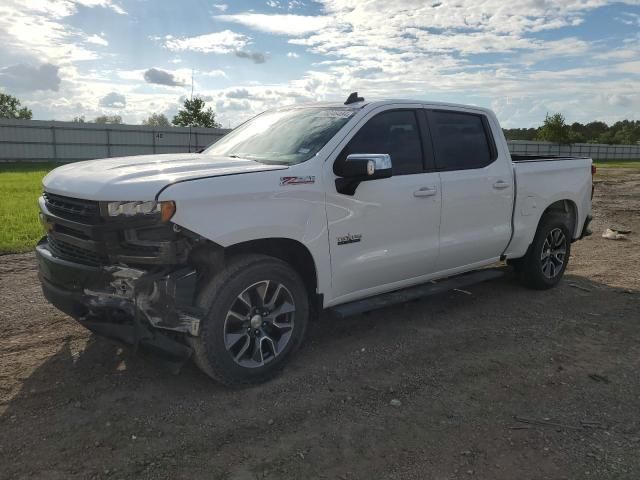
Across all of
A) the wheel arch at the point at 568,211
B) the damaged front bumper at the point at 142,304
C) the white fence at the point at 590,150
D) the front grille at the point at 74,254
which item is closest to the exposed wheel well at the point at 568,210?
the wheel arch at the point at 568,211

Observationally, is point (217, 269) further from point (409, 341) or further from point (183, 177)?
point (409, 341)

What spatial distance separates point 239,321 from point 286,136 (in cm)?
163

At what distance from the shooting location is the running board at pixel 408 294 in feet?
13.9

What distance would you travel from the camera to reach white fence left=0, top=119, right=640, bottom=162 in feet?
100

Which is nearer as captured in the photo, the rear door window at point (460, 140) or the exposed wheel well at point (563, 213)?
the rear door window at point (460, 140)

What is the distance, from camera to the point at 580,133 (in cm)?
7819

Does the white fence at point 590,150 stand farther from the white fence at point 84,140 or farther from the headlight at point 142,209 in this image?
the headlight at point 142,209

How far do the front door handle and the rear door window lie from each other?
0.87 ft

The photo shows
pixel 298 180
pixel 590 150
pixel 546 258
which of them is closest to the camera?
pixel 298 180

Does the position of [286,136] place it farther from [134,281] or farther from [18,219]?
[18,219]

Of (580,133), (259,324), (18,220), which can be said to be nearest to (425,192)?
(259,324)

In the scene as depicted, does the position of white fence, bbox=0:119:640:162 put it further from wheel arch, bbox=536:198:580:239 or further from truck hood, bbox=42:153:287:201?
truck hood, bbox=42:153:287:201

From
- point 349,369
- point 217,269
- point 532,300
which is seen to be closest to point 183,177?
point 217,269

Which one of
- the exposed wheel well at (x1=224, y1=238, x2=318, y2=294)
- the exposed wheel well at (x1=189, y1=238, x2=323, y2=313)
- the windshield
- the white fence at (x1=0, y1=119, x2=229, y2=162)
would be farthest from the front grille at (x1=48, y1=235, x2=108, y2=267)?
the white fence at (x1=0, y1=119, x2=229, y2=162)
